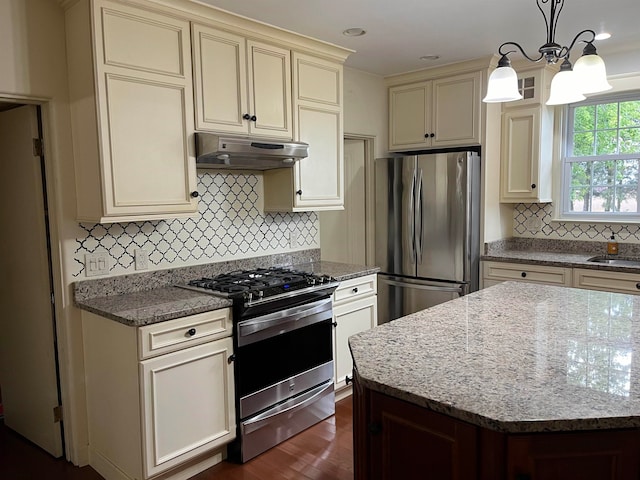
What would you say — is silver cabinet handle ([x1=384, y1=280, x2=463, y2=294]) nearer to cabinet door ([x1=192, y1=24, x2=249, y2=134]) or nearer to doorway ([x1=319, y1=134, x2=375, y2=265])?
doorway ([x1=319, y1=134, x2=375, y2=265])

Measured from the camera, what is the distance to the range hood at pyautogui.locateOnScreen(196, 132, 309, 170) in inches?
104

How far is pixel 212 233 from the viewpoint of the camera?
124 inches

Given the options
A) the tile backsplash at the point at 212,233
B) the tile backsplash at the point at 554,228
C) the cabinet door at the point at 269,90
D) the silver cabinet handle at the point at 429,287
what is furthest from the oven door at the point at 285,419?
the tile backsplash at the point at 554,228

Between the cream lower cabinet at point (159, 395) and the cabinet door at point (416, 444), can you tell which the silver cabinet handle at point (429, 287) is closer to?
the cream lower cabinet at point (159, 395)

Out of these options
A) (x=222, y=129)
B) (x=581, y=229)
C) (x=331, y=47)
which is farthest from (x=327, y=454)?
(x=581, y=229)

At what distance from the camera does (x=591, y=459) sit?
1214 mm

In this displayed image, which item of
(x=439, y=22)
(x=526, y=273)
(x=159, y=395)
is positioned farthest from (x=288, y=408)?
(x=439, y=22)

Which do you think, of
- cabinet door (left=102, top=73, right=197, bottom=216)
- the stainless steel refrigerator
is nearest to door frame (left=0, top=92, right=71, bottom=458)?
cabinet door (left=102, top=73, right=197, bottom=216)

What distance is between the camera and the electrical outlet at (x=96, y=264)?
257cm

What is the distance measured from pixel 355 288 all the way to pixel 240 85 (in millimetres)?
1521

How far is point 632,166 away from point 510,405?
12.0 ft

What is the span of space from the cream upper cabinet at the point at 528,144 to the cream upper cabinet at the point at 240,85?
6.95 ft

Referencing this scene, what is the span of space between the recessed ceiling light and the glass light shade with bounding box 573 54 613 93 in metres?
1.75

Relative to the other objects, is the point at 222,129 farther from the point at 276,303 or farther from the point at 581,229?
the point at 581,229
